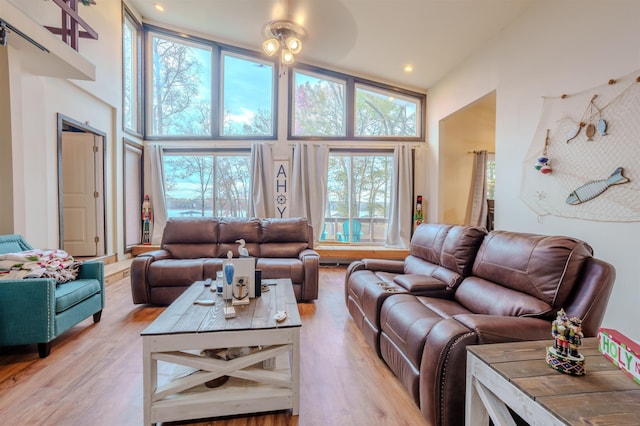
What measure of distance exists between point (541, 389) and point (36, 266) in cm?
323

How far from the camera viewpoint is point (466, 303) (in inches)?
80.7

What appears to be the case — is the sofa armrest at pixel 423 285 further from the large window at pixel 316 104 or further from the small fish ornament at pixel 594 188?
the large window at pixel 316 104

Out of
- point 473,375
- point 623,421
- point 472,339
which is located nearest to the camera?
point 623,421

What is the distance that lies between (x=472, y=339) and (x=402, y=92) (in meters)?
5.05

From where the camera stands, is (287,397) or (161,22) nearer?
(287,397)

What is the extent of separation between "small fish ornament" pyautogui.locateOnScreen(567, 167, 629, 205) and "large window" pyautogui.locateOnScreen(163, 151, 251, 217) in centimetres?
469

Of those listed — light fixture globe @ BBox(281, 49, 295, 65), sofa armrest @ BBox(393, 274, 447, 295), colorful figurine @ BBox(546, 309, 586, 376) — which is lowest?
sofa armrest @ BBox(393, 274, 447, 295)

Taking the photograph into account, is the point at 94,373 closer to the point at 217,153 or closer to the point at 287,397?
the point at 287,397

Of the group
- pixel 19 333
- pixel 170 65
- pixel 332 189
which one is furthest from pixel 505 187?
pixel 170 65

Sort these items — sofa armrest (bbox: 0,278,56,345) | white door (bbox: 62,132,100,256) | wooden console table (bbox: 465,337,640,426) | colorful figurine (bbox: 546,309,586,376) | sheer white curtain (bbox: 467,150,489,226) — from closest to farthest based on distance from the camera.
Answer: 1. wooden console table (bbox: 465,337,640,426)
2. colorful figurine (bbox: 546,309,586,376)
3. sofa armrest (bbox: 0,278,56,345)
4. white door (bbox: 62,132,100,256)
5. sheer white curtain (bbox: 467,150,489,226)

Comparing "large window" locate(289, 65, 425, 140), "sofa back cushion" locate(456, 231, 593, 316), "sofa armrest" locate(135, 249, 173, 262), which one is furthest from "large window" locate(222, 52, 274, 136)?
"sofa back cushion" locate(456, 231, 593, 316)

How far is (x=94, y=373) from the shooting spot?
1.94 meters

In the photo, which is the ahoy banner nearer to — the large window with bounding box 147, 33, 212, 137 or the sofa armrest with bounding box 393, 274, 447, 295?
the sofa armrest with bounding box 393, 274, 447, 295

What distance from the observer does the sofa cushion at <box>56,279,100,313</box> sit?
7.34ft
